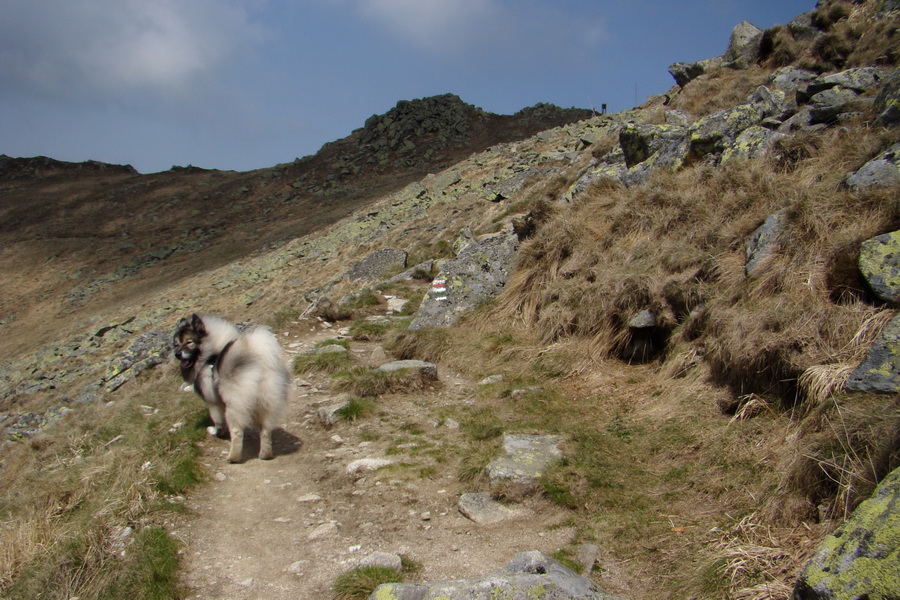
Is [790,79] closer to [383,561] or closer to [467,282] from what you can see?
[467,282]

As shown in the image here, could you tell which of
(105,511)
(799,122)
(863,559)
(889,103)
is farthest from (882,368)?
(799,122)

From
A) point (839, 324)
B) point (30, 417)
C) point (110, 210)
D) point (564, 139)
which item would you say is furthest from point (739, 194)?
point (110, 210)

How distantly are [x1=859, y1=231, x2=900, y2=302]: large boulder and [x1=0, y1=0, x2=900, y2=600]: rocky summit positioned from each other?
2cm

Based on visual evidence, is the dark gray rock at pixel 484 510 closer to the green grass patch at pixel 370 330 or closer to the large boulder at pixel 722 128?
the green grass patch at pixel 370 330

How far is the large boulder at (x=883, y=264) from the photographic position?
5.53 meters

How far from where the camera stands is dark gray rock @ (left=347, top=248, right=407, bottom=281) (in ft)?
54.0

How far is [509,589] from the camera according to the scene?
3279 mm

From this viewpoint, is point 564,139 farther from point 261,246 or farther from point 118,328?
point 118,328

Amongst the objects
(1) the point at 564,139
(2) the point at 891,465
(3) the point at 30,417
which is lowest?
(3) the point at 30,417

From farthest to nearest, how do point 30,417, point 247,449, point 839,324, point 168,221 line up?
point 168,221 → point 30,417 → point 247,449 → point 839,324

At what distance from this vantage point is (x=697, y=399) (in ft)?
20.9

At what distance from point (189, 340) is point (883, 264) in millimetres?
7091

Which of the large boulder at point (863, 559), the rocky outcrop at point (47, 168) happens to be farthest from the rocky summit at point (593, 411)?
the rocky outcrop at point (47, 168)

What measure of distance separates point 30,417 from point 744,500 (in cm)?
1609
